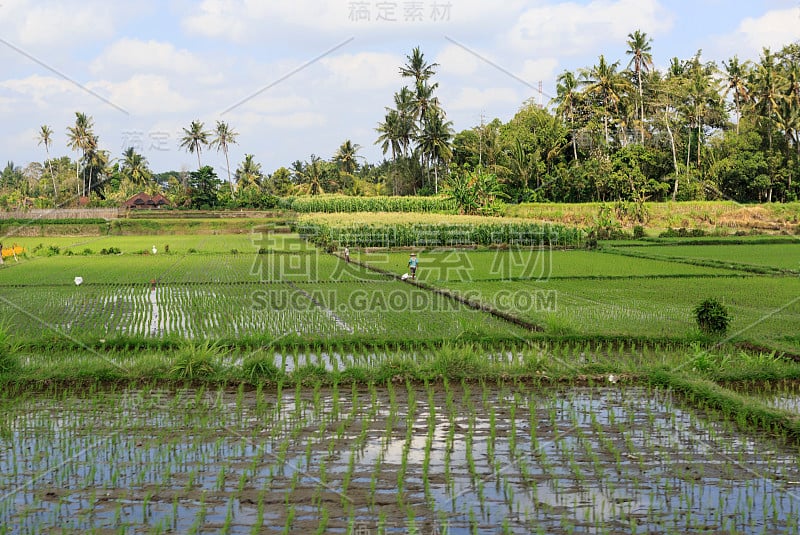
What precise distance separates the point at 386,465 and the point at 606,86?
130 feet

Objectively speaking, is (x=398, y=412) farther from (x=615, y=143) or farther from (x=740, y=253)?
(x=615, y=143)

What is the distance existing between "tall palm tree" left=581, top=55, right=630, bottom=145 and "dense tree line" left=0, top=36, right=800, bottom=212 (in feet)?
0.24

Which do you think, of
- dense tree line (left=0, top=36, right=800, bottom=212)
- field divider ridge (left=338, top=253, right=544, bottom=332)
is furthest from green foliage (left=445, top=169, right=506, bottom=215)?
field divider ridge (left=338, top=253, right=544, bottom=332)

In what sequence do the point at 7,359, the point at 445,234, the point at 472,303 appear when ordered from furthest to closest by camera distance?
the point at 445,234 < the point at 472,303 < the point at 7,359

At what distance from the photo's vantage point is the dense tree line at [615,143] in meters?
39.8

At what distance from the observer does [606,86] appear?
41.8m

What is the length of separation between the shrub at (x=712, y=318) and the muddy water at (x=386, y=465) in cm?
319

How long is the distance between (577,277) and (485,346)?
8465mm

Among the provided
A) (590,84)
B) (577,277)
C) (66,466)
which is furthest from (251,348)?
(590,84)

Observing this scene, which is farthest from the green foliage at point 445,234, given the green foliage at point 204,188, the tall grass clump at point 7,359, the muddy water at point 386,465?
the green foliage at point 204,188

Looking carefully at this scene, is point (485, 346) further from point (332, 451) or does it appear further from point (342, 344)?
point (332, 451)

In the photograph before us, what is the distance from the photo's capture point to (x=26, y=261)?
75.7ft

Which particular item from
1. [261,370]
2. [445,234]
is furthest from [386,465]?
[445,234]

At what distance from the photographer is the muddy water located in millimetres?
4539
